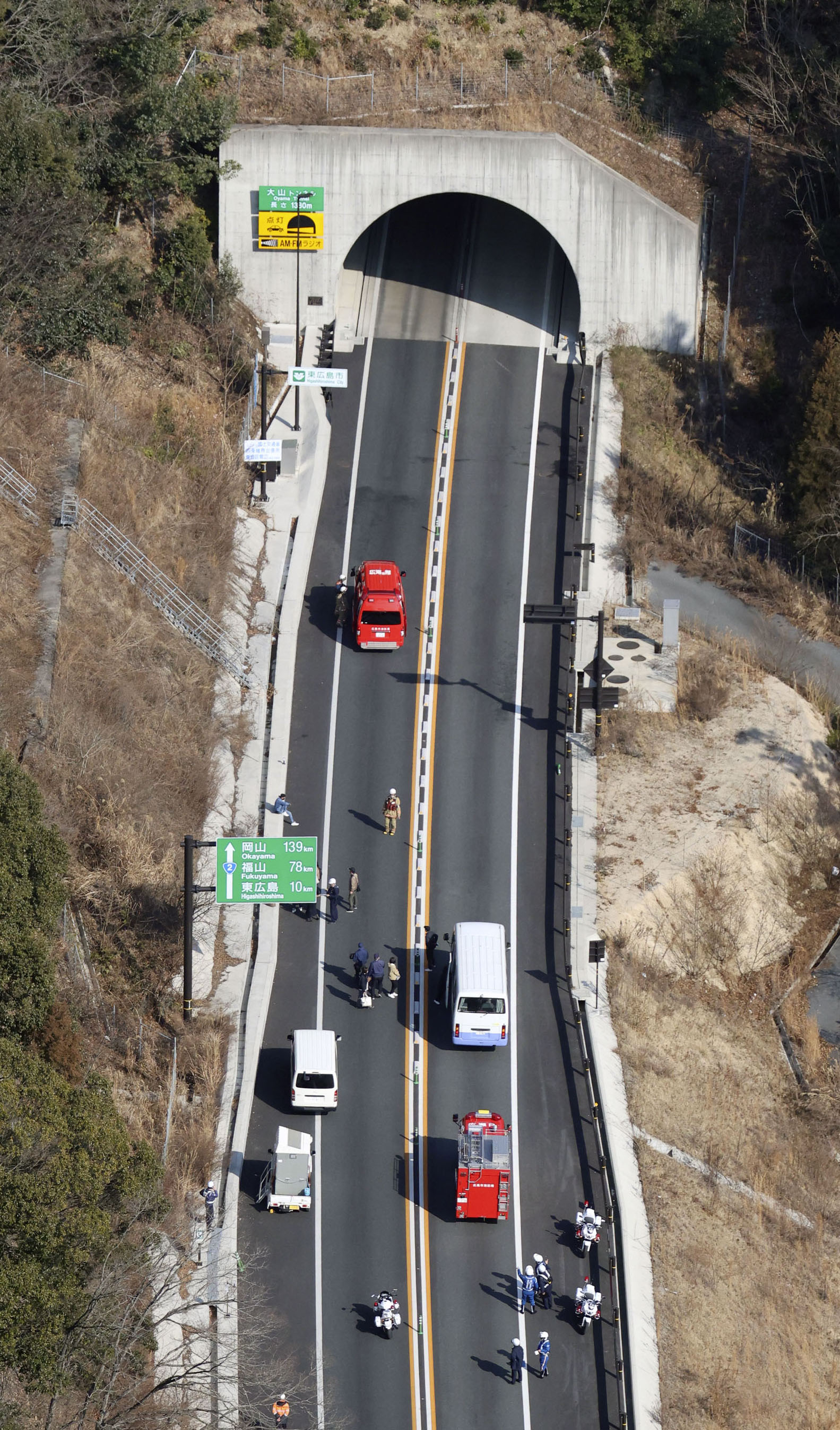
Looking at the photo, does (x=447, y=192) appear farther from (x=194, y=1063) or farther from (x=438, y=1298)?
(x=438, y=1298)

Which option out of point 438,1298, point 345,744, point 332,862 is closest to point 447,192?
point 345,744

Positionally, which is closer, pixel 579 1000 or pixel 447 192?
pixel 579 1000

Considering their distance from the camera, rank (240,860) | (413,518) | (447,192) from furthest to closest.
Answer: (447,192) → (413,518) → (240,860)

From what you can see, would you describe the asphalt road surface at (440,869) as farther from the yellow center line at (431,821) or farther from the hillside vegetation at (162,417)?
the hillside vegetation at (162,417)

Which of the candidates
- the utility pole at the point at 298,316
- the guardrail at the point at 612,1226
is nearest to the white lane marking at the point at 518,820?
the guardrail at the point at 612,1226

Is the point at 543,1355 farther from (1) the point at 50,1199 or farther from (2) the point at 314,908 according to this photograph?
(2) the point at 314,908
